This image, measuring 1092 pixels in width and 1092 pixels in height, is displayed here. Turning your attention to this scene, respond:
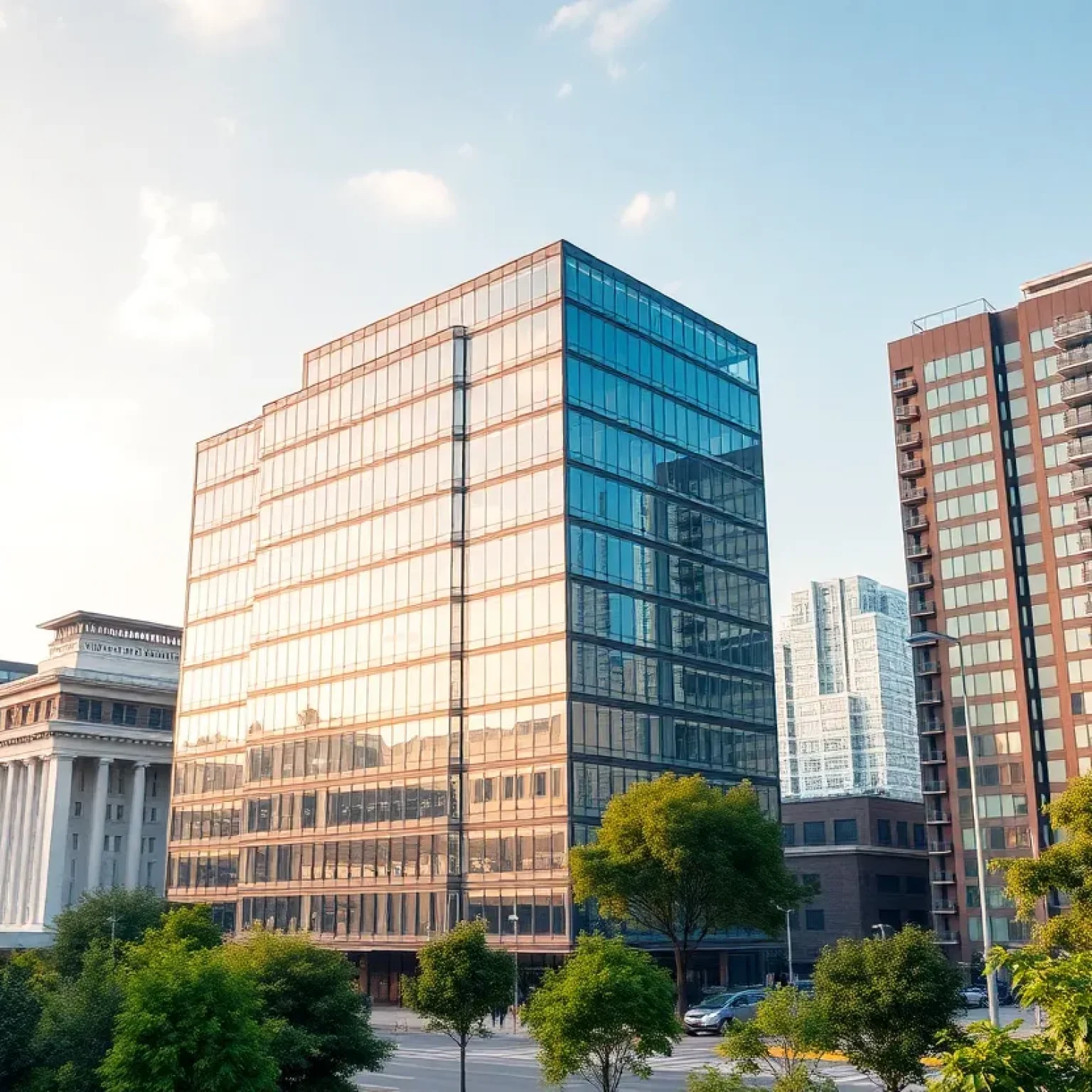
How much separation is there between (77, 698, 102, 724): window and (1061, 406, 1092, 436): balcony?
96.8 m

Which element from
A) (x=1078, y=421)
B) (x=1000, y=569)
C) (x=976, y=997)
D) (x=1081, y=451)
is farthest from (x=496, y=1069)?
(x=1078, y=421)

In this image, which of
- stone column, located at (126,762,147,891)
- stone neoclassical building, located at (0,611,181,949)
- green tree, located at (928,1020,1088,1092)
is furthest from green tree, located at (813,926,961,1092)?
stone column, located at (126,762,147,891)

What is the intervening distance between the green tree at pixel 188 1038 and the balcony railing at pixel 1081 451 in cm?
9803

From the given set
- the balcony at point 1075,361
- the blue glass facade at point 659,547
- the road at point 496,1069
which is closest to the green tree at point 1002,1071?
the road at point 496,1069

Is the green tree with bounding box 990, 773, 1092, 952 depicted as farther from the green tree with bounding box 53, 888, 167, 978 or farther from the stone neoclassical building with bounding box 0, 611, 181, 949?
the stone neoclassical building with bounding box 0, 611, 181, 949

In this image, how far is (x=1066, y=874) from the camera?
31.8 metres

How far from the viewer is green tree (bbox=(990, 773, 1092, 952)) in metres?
31.3

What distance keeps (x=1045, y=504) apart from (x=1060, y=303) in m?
18.4

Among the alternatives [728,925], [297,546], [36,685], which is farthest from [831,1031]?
[36,685]

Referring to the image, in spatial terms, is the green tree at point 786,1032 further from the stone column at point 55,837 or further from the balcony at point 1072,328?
the stone column at point 55,837

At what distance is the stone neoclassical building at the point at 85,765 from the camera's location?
A: 123 m

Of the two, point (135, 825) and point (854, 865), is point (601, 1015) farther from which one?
point (135, 825)

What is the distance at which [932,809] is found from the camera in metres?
111

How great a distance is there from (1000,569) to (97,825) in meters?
91.4
